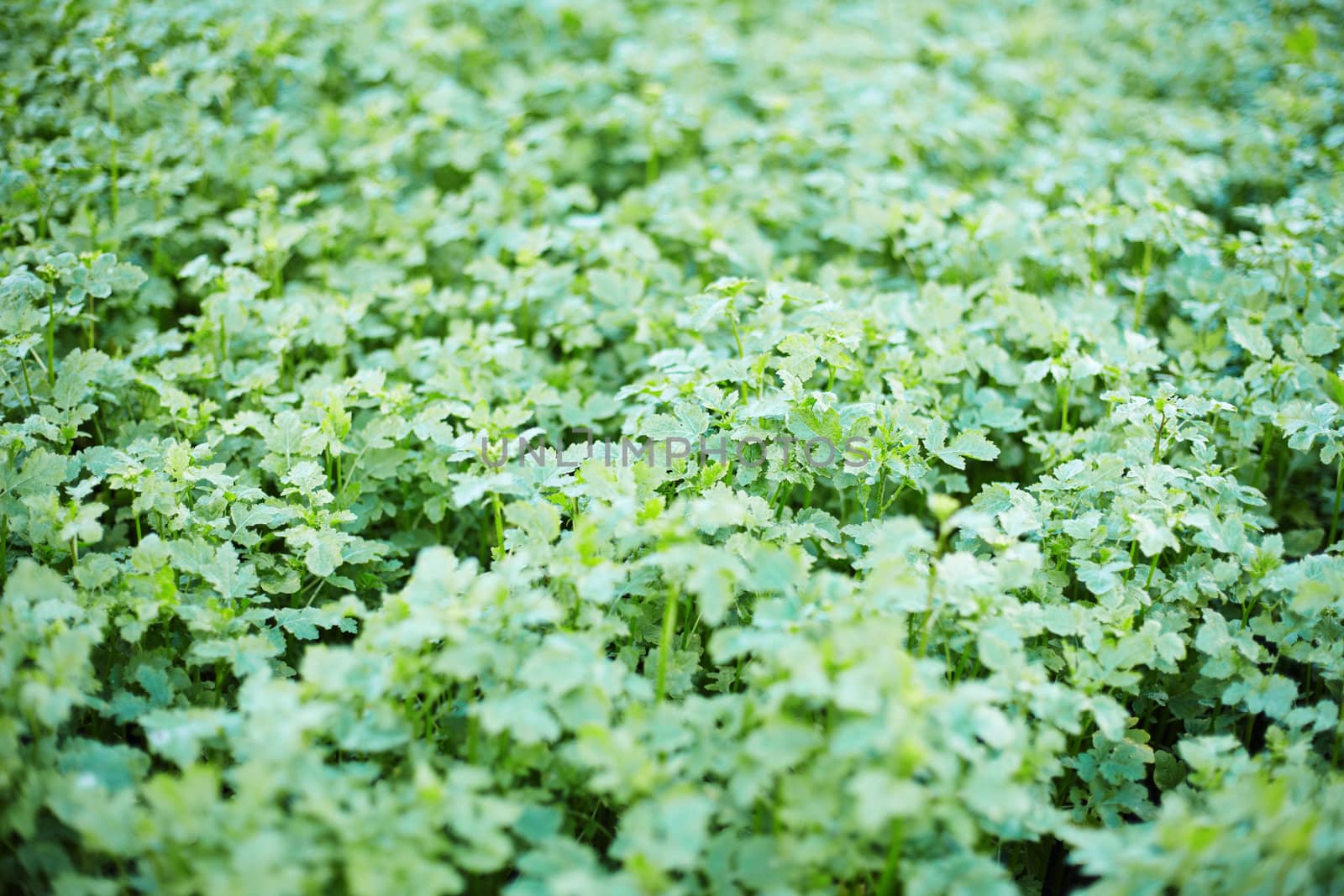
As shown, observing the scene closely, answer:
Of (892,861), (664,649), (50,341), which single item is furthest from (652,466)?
(50,341)

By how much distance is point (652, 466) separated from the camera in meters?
2.32

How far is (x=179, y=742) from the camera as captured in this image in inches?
65.4

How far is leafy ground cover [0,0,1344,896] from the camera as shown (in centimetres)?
160

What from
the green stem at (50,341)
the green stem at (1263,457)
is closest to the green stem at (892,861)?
the green stem at (1263,457)

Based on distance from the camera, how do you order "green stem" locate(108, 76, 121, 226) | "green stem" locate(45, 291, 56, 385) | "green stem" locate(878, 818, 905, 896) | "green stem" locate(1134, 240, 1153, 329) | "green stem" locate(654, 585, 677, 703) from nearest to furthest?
1. "green stem" locate(878, 818, 905, 896)
2. "green stem" locate(654, 585, 677, 703)
3. "green stem" locate(45, 291, 56, 385)
4. "green stem" locate(1134, 240, 1153, 329)
5. "green stem" locate(108, 76, 121, 226)

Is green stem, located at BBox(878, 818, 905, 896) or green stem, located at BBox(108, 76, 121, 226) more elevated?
green stem, located at BBox(108, 76, 121, 226)

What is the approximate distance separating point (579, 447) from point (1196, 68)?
4.36m

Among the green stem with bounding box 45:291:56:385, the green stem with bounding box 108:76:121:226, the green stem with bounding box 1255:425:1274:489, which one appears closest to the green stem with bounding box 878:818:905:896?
the green stem with bounding box 1255:425:1274:489

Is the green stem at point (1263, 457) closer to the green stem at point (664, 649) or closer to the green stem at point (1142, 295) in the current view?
the green stem at point (1142, 295)

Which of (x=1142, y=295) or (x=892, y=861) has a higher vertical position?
(x=1142, y=295)

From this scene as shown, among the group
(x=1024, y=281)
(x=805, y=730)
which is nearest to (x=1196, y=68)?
(x=1024, y=281)

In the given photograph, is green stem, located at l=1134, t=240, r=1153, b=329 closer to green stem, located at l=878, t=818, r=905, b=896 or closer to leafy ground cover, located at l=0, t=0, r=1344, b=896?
leafy ground cover, located at l=0, t=0, r=1344, b=896

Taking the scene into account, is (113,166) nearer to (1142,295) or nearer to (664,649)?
(664,649)

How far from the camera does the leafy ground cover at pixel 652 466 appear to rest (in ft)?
5.25
